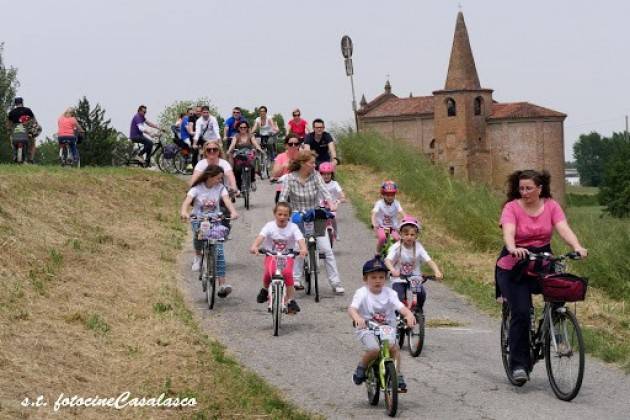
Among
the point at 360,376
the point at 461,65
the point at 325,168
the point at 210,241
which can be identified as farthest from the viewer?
the point at 461,65

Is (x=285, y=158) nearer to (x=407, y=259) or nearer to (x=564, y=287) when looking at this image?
(x=407, y=259)

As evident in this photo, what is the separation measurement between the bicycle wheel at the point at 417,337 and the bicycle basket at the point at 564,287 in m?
2.28

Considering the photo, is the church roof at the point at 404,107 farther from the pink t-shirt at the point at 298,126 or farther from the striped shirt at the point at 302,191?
the striped shirt at the point at 302,191

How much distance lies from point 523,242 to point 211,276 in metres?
5.57

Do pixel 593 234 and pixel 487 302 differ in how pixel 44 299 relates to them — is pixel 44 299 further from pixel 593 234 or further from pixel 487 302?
pixel 593 234

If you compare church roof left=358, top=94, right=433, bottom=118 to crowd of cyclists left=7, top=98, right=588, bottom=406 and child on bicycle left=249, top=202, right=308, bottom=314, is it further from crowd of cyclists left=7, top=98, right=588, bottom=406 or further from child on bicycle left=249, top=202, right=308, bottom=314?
child on bicycle left=249, top=202, right=308, bottom=314

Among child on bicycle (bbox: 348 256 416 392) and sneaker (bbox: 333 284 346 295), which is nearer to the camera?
child on bicycle (bbox: 348 256 416 392)

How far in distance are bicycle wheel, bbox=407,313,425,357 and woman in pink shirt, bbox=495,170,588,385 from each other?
1.76 m

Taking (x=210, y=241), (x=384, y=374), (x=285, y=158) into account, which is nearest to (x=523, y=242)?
(x=384, y=374)

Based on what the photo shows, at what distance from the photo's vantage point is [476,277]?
18.7 meters

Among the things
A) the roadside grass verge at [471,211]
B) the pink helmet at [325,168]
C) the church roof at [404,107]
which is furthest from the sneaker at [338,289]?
the church roof at [404,107]

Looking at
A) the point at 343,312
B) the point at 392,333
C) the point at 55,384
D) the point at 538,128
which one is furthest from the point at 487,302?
the point at 538,128

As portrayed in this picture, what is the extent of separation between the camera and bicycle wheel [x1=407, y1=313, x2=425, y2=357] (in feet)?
38.4

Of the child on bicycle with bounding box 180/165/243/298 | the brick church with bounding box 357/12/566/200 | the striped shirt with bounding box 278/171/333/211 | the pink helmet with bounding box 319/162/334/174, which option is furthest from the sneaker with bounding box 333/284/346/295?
the brick church with bounding box 357/12/566/200
